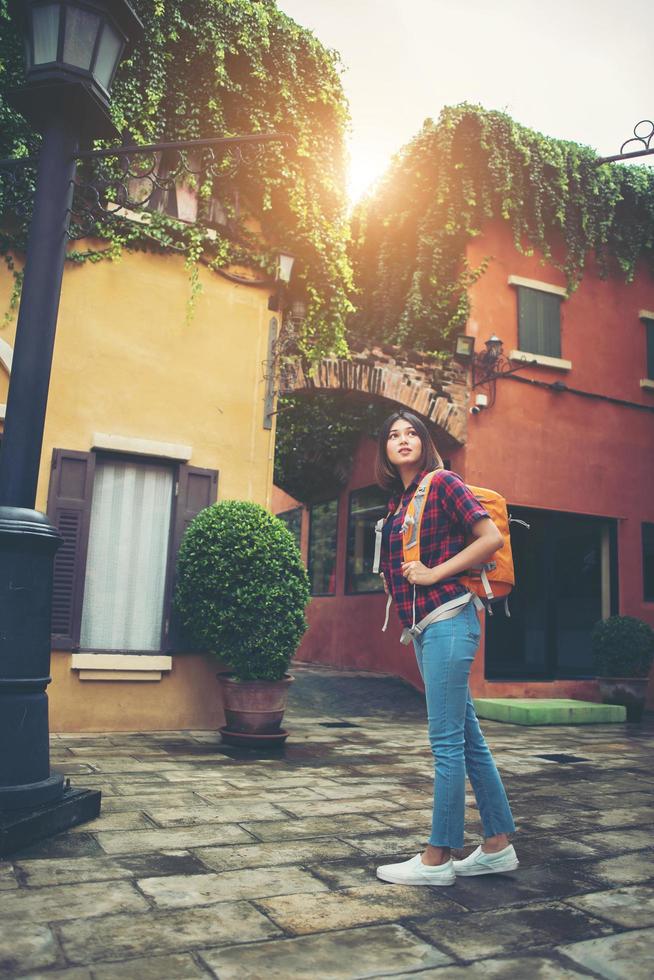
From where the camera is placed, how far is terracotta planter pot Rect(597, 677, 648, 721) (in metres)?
9.16

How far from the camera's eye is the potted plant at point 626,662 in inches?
361

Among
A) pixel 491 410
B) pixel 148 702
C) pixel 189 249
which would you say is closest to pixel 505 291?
pixel 491 410

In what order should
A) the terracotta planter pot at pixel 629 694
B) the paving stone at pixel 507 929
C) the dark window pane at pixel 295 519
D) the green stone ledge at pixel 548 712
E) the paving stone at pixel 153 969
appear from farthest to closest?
the dark window pane at pixel 295 519
the terracotta planter pot at pixel 629 694
the green stone ledge at pixel 548 712
the paving stone at pixel 507 929
the paving stone at pixel 153 969

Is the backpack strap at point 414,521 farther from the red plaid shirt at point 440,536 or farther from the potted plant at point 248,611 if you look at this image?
the potted plant at point 248,611

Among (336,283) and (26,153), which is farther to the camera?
(336,283)

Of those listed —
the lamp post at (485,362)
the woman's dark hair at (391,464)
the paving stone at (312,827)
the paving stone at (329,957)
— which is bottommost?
the paving stone at (312,827)

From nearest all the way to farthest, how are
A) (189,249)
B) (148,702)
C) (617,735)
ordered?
(148,702), (189,249), (617,735)

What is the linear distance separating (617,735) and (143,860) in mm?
6195

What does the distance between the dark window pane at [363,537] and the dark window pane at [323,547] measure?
0.55m

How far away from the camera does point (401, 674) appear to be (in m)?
10.6

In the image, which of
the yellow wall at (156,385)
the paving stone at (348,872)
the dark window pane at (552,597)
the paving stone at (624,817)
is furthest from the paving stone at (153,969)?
the dark window pane at (552,597)

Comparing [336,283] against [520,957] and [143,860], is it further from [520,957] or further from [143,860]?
[520,957]

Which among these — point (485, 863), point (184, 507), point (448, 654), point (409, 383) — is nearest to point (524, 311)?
point (409, 383)

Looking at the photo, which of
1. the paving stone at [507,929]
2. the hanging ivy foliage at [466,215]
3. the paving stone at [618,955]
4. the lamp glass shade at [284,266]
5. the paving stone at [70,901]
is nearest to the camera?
the paving stone at [618,955]
